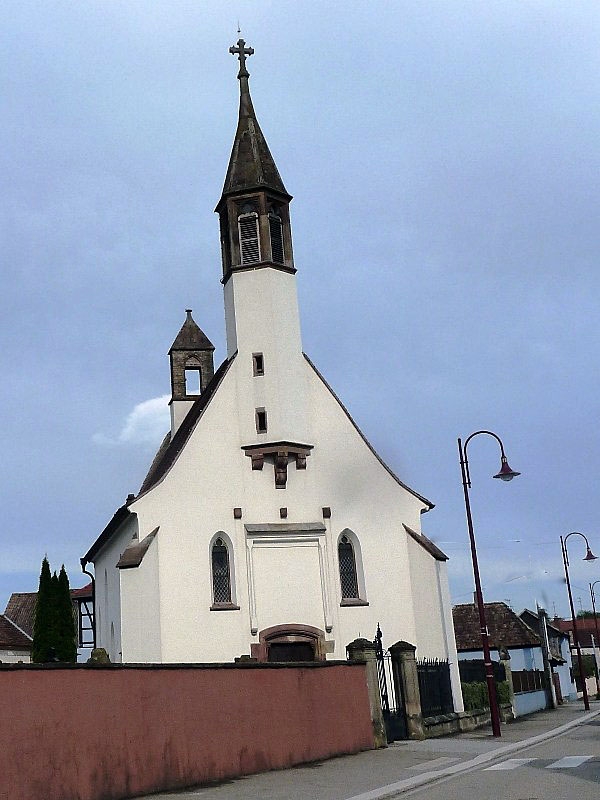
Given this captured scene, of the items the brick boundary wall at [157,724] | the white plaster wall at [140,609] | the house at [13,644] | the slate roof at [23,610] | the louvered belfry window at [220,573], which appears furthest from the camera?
the slate roof at [23,610]

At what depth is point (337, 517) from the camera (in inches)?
1151

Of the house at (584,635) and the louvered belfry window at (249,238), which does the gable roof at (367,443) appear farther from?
the house at (584,635)

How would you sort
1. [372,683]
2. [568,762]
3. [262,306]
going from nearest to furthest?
[568,762]
[372,683]
[262,306]

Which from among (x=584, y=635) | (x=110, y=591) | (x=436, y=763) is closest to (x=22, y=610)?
(x=110, y=591)

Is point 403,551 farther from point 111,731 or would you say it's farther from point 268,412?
point 111,731

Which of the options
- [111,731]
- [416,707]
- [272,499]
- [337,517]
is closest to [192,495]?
[272,499]

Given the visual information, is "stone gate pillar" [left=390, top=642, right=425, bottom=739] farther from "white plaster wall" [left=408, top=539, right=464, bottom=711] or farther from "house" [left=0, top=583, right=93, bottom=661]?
"house" [left=0, top=583, right=93, bottom=661]

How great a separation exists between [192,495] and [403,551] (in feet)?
22.6

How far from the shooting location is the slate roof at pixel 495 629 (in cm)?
5694

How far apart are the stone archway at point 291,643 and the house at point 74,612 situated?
29016mm

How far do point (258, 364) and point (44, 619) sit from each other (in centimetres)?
1831

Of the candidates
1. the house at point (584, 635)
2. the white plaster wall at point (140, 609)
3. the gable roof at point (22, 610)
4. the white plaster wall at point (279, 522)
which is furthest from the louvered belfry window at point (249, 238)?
the house at point (584, 635)

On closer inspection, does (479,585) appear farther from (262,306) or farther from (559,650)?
(559,650)

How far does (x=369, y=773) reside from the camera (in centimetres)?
1672
